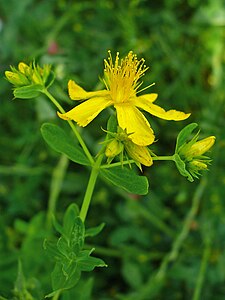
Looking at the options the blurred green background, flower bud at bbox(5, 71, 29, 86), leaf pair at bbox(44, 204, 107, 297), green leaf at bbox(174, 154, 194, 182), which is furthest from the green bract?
the blurred green background

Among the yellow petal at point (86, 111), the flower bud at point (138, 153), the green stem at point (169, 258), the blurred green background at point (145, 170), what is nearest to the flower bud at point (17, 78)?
the yellow petal at point (86, 111)

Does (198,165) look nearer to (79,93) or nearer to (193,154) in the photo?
(193,154)

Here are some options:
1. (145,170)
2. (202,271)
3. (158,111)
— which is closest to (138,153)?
(158,111)

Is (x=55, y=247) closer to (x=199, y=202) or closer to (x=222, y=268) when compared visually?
(x=222, y=268)

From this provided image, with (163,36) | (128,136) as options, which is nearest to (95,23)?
(163,36)

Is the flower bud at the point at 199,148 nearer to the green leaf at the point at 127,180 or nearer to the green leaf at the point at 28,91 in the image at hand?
the green leaf at the point at 127,180

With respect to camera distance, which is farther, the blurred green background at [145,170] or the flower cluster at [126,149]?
the blurred green background at [145,170]
